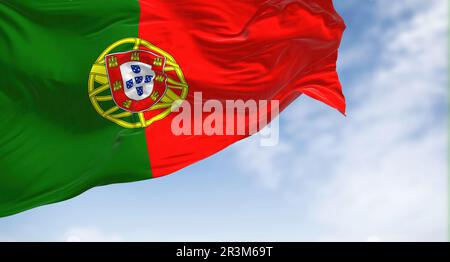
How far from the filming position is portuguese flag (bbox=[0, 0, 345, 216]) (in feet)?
29.6

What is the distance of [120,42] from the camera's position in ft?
31.3

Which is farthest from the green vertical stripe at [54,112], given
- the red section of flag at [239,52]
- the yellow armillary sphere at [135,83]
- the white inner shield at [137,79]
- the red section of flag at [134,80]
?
the red section of flag at [239,52]

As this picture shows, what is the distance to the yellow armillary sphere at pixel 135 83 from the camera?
9328 mm

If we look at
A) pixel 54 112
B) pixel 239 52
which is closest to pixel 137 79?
pixel 54 112

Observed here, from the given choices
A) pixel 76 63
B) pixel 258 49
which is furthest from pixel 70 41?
pixel 258 49

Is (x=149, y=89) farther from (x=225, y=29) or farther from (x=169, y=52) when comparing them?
(x=225, y=29)

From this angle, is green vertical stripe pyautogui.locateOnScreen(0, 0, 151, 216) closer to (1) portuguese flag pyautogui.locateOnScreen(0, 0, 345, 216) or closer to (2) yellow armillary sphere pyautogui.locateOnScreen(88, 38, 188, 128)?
(1) portuguese flag pyautogui.locateOnScreen(0, 0, 345, 216)

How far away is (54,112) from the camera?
921 centimetres

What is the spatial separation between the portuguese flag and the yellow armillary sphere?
2 centimetres

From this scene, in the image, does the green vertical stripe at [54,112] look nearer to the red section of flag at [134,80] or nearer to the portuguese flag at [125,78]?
the portuguese flag at [125,78]

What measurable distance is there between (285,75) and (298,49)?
0.51m

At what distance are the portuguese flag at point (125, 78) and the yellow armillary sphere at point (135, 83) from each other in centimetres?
2

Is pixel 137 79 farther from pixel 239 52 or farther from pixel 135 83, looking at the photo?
pixel 239 52

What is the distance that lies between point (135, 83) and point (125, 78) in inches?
6.7
